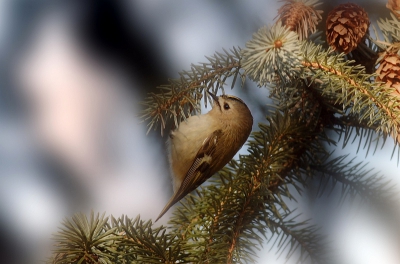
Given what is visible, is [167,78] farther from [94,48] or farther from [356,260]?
[356,260]

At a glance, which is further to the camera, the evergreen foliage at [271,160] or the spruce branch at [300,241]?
the spruce branch at [300,241]

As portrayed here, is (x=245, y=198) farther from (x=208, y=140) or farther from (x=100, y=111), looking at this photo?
(x=100, y=111)

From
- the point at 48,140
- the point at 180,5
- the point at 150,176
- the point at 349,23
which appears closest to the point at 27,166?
the point at 48,140

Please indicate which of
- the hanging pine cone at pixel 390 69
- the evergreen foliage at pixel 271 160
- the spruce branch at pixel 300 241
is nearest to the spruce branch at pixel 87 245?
the evergreen foliage at pixel 271 160

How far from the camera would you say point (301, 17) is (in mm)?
427

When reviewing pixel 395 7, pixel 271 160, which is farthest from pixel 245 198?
pixel 395 7

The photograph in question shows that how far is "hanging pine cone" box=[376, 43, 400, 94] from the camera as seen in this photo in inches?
16.0

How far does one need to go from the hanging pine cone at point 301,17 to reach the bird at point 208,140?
10 centimetres

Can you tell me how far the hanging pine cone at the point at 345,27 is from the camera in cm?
42

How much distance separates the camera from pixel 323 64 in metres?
0.38

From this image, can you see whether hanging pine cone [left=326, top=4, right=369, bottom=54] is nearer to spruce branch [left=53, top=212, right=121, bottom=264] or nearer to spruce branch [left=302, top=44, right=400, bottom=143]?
spruce branch [left=302, top=44, right=400, bottom=143]

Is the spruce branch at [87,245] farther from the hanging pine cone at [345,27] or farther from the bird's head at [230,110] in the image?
the hanging pine cone at [345,27]

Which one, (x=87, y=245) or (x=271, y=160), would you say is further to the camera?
(x=271, y=160)

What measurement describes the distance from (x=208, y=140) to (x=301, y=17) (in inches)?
6.8
